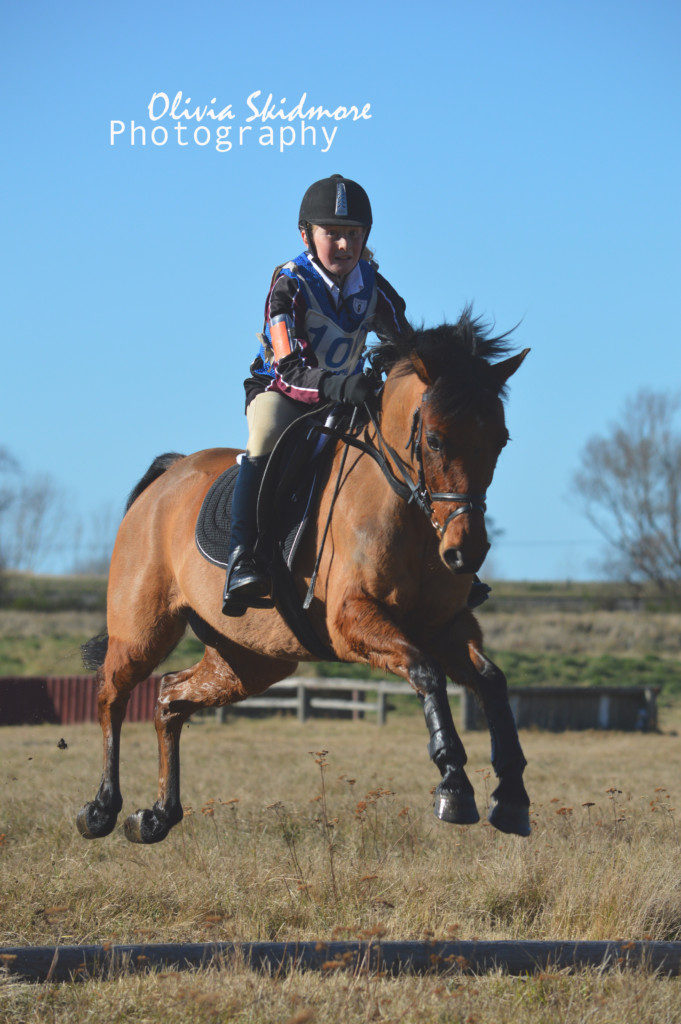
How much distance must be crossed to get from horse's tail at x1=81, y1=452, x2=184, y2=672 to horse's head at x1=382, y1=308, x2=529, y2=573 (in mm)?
3073

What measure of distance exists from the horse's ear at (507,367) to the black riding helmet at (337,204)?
123cm

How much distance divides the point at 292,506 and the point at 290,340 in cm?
84

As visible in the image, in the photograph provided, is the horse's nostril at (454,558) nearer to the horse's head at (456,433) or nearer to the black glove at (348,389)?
the horse's head at (456,433)

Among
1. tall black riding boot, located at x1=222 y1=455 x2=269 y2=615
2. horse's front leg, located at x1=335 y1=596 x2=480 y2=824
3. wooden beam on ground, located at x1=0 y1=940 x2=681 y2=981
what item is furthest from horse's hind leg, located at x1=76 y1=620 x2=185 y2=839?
wooden beam on ground, located at x1=0 y1=940 x2=681 y2=981

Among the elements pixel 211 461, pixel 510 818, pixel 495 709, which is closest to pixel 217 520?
pixel 211 461

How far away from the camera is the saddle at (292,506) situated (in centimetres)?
566

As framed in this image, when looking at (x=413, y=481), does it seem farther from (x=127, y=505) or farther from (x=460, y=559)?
(x=127, y=505)

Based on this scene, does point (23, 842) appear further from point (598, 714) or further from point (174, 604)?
point (598, 714)

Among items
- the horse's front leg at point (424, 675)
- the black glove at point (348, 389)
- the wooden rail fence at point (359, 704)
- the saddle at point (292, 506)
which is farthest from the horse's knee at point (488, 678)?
the wooden rail fence at point (359, 704)

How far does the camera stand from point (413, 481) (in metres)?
4.96

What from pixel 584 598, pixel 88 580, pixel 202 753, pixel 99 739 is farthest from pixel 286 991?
pixel 88 580

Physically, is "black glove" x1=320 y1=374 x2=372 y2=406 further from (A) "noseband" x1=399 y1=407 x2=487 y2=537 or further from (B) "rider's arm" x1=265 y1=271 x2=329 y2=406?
(A) "noseband" x1=399 y1=407 x2=487 y2=537

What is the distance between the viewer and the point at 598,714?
21.3 meters

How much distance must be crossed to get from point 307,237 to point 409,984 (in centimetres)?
366
